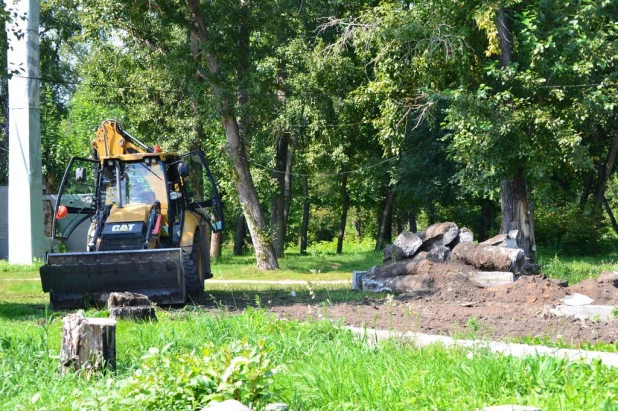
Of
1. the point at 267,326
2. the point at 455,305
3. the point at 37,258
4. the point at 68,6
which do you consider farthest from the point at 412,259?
the point at 68,6

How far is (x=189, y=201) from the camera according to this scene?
1503 cm

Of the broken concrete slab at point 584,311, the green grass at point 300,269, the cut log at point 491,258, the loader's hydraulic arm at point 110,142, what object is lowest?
the green grass at point 300,269

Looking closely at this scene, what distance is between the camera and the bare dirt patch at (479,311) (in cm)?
890

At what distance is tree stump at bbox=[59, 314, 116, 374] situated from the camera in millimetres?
7188

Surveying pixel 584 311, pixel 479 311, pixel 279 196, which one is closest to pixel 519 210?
pixel 584 311

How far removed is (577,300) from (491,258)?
3671mm

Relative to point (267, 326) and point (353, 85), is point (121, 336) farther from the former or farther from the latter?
point (353, 85)

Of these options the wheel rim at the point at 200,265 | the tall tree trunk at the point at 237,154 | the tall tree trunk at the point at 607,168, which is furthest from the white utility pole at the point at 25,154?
the tall tree trunk at the point at 607,168

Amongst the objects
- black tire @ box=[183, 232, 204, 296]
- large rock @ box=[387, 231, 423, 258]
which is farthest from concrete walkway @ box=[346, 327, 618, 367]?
large rock @ box=[387, 231, 423, 258]

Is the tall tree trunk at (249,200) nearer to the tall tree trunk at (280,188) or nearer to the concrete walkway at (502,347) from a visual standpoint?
the tall tree trunk at (280,188)

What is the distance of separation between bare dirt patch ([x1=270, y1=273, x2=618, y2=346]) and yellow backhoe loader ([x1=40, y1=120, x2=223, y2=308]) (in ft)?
7.05

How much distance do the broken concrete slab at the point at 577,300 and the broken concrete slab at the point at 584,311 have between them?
0.62 m

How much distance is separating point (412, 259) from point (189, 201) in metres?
4.72

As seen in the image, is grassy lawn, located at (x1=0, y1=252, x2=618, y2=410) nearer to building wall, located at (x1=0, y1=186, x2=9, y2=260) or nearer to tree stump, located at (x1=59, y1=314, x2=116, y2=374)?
tree stump, located at (x1=59, y1=314, x2=116, y2=374)
